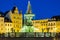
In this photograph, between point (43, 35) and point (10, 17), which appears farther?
point (10, 17)

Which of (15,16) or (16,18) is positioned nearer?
(15,16)

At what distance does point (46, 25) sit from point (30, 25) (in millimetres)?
73777

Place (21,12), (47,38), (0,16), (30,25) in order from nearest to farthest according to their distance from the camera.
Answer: (47,38)
(30,25)
(0,16)
(21,12)

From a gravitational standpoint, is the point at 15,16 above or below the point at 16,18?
above

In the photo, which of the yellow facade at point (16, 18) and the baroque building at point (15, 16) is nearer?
the baroque building at point (15, 16)

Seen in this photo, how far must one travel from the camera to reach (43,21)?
137625 mm

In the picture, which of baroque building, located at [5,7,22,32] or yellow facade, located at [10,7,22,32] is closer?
baroque building, located at [5,7,22,32]

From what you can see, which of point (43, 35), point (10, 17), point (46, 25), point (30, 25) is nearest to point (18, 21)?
point (10, 17)

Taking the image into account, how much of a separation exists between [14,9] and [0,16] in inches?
284

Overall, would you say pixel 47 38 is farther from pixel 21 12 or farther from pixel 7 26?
pixel 21 12

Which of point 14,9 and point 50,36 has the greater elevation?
point 14,9

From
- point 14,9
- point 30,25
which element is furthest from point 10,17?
point 30,25

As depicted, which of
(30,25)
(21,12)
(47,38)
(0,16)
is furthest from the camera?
(21,12)

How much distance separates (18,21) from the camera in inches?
4995
